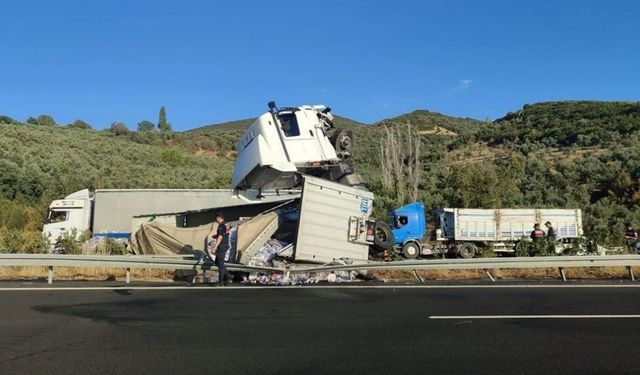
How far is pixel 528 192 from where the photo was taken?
32.9 meters

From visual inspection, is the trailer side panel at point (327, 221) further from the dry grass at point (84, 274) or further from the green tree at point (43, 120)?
the green tree at point (43, 120)

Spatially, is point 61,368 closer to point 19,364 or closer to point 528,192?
point 19,364

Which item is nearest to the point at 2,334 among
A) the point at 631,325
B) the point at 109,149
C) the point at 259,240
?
the point at 259,240

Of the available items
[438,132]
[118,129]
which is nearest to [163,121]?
[118,129]

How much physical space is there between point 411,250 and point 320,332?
1696cm

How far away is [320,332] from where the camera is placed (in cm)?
738

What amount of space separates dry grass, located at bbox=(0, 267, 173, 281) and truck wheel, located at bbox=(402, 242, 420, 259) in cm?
1144

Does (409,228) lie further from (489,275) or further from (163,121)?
(163,121)

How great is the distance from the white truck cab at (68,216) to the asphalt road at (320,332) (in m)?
16.7

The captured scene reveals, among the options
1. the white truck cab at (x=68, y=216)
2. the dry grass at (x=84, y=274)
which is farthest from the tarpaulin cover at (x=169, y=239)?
the white truck cab at (x=68, y=216)

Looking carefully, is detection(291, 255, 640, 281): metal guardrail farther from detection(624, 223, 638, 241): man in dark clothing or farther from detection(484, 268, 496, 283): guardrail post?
detection(624, 223, 638, 241): man in dark clothing

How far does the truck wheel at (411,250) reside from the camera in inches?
933

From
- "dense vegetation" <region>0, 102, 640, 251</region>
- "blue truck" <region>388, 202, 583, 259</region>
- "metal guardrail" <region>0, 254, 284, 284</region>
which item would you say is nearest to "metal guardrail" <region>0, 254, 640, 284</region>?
"metal guardrail" <region>0, 254, 284, 284</region>

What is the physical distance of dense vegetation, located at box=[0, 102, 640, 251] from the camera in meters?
29.8
